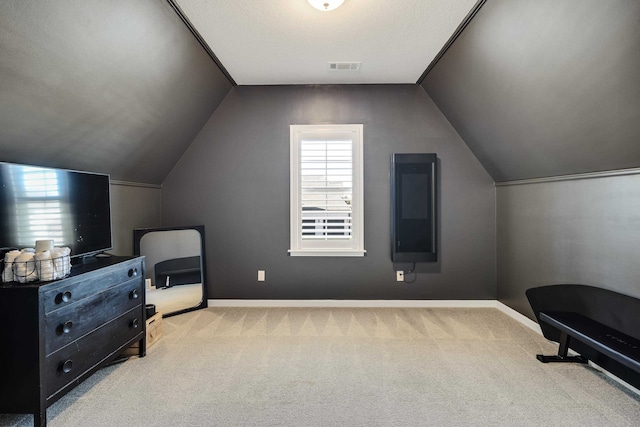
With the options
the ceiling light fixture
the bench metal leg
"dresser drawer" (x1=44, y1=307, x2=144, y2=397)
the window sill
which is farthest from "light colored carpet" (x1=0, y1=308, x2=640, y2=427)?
the ceiling light fixture

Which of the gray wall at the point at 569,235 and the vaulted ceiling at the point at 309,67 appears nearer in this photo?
the vaulted ceiling at the point at 309,67

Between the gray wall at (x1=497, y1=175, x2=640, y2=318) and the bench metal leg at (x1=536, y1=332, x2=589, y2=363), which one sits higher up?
the gray wall at (x1=497, y1=175, x2=640, y2=318)

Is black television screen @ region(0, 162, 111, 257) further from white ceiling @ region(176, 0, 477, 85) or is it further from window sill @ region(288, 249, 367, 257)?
window sill @ region(288, 249, 367, 257)

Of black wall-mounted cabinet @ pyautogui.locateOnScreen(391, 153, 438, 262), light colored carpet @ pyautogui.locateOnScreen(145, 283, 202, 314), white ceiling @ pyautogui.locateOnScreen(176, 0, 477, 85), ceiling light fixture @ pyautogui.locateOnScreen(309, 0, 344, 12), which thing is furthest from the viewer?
black wall-mounted cabinet @ pyautogui.locateOnScreen(391, 153, 438, 262)

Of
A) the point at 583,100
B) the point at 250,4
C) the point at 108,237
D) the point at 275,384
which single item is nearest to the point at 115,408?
the point at 275,384

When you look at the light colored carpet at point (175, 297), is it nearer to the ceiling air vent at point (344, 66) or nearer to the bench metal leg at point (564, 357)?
the ceiling air vent at point (344, 66)

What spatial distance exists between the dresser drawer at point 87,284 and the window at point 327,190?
1662 mm

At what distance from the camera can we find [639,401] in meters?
1.85

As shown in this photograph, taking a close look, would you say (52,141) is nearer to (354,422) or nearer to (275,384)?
(275,384)

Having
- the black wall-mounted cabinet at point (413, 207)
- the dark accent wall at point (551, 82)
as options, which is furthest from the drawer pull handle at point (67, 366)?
the dark accent wall at point (551, 82)

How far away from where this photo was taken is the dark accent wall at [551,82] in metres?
1.63

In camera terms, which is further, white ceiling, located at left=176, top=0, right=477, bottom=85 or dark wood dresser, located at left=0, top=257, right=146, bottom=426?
white ceiling, located at left=176, top=0, right=477, bottom=85

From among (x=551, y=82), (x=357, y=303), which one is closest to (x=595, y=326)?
(x=551, y=82)

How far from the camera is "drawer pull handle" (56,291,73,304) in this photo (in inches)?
66.8
